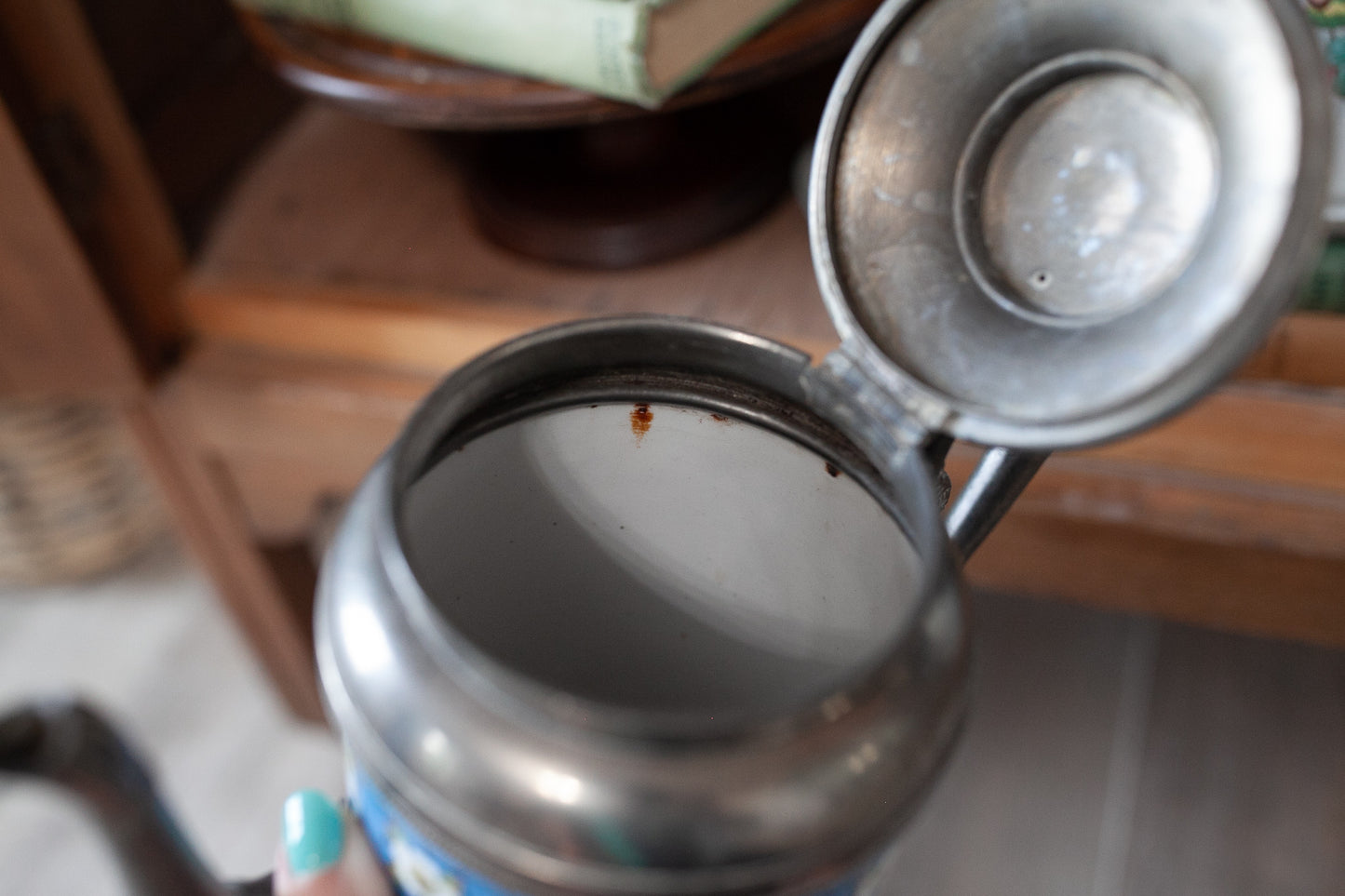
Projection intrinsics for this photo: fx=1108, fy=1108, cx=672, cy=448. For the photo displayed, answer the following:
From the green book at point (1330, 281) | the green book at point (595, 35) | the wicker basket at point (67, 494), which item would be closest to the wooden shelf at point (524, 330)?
the green book at point (1330, 281)

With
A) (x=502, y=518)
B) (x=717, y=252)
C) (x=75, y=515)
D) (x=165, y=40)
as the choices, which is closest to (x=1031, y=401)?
(x=502, y=518)

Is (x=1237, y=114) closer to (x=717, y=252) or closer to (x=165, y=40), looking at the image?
(x=717, y=252)

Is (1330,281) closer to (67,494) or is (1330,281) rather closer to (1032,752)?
(1032,752)

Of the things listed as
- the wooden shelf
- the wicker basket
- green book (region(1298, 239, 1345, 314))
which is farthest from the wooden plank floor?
green book (region(1298, 239, 1345, 314))

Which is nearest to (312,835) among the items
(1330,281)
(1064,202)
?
(1064,202)

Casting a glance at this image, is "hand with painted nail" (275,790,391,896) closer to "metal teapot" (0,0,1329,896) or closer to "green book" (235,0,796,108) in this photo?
"metal teapot" (0,0,1329,896)

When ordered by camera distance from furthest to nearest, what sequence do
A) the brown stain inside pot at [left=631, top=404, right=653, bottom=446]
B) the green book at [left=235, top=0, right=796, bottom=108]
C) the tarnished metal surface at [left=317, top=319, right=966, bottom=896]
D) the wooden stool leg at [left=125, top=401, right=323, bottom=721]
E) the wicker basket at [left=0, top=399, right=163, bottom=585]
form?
the wicker basket at [left=0, top=399, right=163, bottom=585], the wooden stool leg at [left=125, top=401, right=323, bottom=721], the green book at [left=235, top=0, right=796, bottom=108], the brown stain inside pot at [left=631, top=404, right=653, bottom=446], the tarnished metal surface at [left=317, top=319, right=966, bottom=896]
